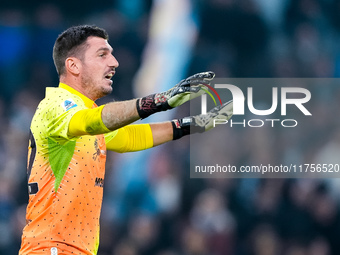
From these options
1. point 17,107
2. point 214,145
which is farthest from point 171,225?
point 17,107

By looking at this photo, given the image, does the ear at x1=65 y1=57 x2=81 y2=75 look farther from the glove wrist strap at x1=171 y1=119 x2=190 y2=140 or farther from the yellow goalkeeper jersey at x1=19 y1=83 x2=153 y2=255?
Result: the glove wrist strap at x1=171 y1=119 x2=190 y2=140

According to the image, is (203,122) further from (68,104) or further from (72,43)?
(68,104)

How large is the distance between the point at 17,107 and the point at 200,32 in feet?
8.68

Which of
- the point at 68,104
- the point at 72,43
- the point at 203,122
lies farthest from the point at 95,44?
the point at 203,122

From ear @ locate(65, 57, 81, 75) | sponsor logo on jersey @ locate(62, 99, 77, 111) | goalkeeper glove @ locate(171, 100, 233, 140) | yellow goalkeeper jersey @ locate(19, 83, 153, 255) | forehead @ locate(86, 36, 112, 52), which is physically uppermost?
forehead @ locate(86, 36, 112, 52)

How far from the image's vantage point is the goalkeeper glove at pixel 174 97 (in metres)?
3.05

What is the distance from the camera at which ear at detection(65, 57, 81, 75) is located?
12.8ft

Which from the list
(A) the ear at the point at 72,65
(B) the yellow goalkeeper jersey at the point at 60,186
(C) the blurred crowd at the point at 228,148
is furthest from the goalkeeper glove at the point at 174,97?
(C) the blurred crowd at the point at 228,148

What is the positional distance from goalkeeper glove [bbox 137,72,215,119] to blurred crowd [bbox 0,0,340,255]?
12.9 feet

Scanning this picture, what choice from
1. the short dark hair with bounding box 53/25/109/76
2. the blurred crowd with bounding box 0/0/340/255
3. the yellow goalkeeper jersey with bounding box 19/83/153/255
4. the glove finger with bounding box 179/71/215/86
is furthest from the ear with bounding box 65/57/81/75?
the blurred crowd with bounding box 0/0/340/255

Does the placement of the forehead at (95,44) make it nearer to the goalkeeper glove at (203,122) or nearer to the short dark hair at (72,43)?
the short dark hair at (72,43)

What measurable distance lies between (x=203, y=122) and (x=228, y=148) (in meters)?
2.97

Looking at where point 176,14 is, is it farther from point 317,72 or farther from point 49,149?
point 49,149

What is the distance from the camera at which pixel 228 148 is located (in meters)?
7.23
